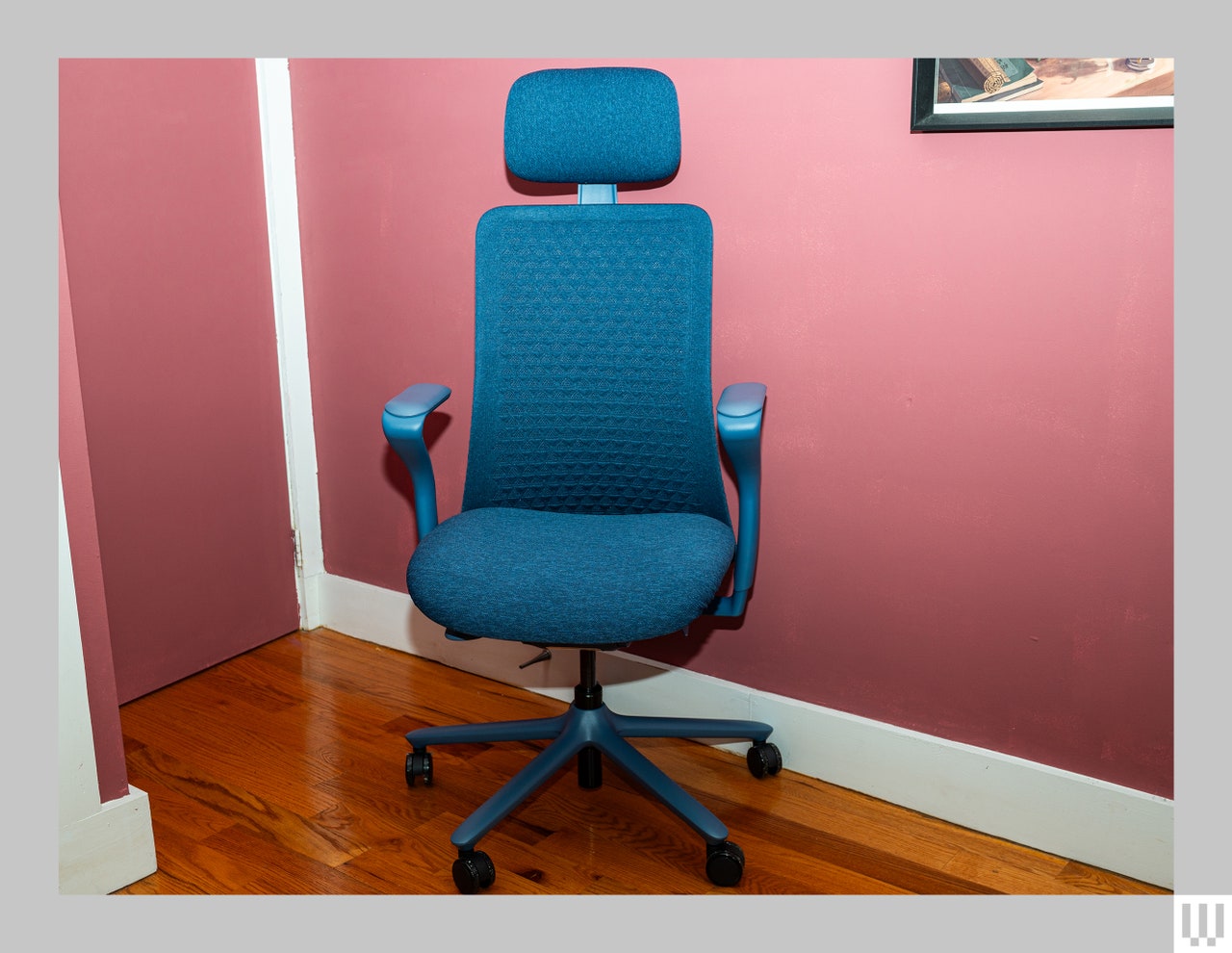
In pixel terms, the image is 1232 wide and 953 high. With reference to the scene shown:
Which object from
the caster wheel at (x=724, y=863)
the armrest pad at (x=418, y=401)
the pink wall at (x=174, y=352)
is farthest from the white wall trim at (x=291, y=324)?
the caster wheel at (x=724, y=863)

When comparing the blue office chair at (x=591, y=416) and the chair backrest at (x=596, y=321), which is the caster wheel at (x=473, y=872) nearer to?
the blue office chair at (x=591, y=416)

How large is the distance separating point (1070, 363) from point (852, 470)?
42 centimetres

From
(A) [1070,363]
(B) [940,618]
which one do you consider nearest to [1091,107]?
(A) [1070,363]

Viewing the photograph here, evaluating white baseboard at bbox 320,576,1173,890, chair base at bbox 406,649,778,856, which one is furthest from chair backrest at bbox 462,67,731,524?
white baseboard at bbox 320,576,1173,890

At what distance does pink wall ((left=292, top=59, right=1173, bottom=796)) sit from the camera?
5.92ft

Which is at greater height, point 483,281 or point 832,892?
point 483,281

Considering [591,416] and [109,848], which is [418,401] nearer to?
[591,416]

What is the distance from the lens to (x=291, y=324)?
2732 millimetres

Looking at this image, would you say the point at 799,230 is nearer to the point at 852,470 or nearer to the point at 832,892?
the point at 852,470

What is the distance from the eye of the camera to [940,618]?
2057 mm

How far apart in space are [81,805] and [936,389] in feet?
4.98

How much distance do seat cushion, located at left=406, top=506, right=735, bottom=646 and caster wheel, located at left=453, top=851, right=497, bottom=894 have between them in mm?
375

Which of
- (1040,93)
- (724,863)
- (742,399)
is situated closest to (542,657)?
(724,863)

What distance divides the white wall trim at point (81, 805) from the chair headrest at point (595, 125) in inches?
36.3
